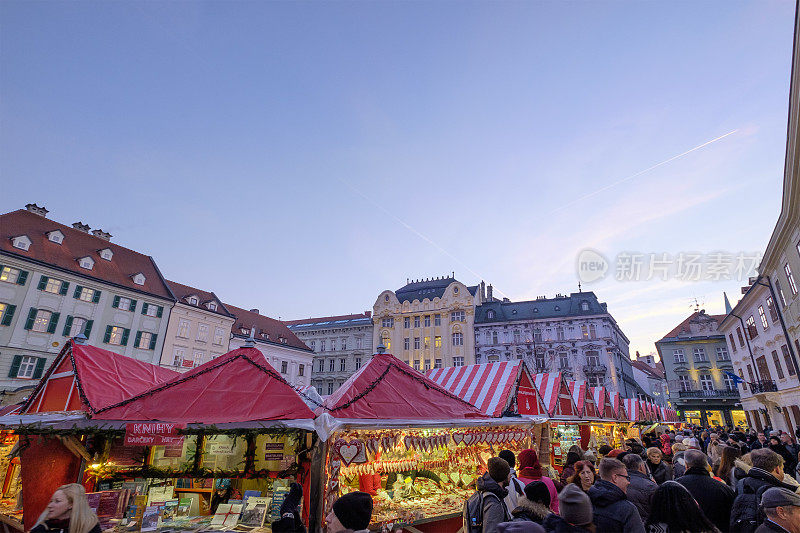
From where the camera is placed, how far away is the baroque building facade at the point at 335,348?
47.4m

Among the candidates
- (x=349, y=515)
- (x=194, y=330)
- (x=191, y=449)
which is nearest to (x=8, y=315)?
(x=194, y=330)

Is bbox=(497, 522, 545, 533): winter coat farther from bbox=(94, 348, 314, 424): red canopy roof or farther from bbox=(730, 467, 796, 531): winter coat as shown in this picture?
bbox=(94, 348, 314, 424): red canopy roof

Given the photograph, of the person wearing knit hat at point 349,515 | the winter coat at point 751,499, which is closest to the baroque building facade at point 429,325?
the winter coat at point 751,499

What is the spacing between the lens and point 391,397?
9.23 m

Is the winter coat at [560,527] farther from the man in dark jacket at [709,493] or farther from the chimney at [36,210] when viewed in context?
the chimney at [36,210]

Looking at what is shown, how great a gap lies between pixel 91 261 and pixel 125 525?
95.6 ft

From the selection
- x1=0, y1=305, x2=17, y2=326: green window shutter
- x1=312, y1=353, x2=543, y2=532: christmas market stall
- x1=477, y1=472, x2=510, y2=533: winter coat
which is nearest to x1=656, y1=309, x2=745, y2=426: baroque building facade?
x1=312, y1=353, x2=543, y2=532: christmas market stall

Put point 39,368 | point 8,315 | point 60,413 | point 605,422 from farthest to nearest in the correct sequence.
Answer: point 39,368 → point 8,315 → point 605,422 → point 60,413

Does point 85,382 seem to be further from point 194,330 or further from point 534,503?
point 194,330

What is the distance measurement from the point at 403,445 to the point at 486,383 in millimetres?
5095

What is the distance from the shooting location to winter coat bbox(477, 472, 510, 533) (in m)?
4.50

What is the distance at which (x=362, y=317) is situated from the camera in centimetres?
5328

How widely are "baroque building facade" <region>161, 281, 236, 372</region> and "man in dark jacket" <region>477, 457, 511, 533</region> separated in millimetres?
33580

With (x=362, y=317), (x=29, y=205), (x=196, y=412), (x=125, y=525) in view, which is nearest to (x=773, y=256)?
(x=196, y=412)
